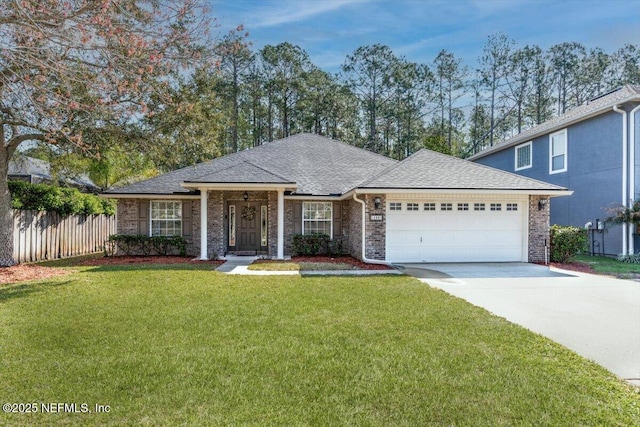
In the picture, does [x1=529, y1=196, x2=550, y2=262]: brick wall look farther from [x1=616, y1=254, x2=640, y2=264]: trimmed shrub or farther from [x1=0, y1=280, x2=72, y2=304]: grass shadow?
[x1=0, y1=280, x2=72, y2=304]: grass shadow

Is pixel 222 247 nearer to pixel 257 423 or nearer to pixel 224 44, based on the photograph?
pixel 224 44

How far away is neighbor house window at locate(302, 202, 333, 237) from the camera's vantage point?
570 inches

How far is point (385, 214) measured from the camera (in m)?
12.1

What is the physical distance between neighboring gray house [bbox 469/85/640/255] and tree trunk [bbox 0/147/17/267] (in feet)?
66.0

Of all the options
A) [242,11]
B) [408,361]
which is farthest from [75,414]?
[242,11]

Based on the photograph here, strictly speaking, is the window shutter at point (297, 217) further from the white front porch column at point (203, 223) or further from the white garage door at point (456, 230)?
the white garage door at point (456, 230)

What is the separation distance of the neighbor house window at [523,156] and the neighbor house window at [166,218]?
1683 cm

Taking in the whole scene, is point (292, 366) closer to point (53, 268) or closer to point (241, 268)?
point (241, 268)

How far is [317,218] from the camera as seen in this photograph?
47.7 feet

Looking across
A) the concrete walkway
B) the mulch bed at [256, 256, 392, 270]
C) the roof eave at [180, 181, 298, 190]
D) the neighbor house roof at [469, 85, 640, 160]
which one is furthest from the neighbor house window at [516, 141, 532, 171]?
the concrete walkway

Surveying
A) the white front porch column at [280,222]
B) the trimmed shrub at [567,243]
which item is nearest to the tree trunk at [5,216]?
the white front porch column at [280,222]

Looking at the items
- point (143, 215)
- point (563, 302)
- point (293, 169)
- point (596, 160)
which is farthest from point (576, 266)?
point (143, 215)

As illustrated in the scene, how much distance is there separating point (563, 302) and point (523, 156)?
1476 centimetres

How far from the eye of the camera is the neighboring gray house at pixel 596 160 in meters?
13.6
